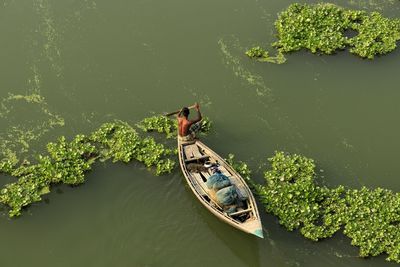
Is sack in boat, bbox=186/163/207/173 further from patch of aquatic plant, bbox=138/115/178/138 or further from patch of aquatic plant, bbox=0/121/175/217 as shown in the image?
patch of aquatic plant, bbox=138/115/178/138

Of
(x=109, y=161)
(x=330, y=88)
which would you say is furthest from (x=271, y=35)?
(x=109, y=161)

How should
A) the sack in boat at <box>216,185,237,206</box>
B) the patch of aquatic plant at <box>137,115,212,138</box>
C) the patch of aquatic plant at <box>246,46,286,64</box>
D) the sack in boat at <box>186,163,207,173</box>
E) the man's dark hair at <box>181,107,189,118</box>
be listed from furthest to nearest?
the patch of aquatic plant at <box>246,46,286,64</box>
the patch of aquatic plant at <box>137,115,212,138</box>
the man's dark hair at <box>181,107,189,118</box>
the sack in boat at <box>186,163,207,173</box>
the sack in boat at <box>216,185,237,206</box>

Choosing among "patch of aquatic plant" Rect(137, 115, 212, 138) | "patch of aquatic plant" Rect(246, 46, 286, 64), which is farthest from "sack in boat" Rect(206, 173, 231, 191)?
"patch of aquatic plant" Rect(246, 46, 286, 64)

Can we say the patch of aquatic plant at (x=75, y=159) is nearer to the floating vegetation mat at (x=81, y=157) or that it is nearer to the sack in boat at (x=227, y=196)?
the floating vegetation mat at (x=81, y=157)

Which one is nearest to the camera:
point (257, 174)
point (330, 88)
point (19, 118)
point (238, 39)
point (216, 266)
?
point (216, 266)

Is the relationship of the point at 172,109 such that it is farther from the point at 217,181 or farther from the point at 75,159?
the point at 217,181

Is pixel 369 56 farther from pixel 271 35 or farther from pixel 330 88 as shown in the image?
pixel 271 35

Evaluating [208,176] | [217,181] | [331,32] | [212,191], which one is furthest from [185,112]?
[331,32]
